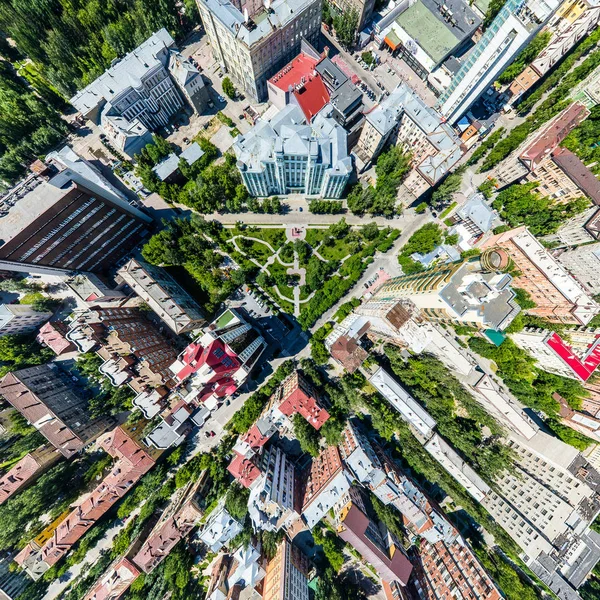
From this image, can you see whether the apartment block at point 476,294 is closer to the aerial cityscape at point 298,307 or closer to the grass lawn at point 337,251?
the aerial cityscape at point 298,307

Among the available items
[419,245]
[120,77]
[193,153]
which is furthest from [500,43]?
[120,77]

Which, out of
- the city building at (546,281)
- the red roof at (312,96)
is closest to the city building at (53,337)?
the red roof at (312,96)

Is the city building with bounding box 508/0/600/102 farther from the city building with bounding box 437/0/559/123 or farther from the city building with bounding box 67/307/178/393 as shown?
the city building with bounding box 67/307/178/393

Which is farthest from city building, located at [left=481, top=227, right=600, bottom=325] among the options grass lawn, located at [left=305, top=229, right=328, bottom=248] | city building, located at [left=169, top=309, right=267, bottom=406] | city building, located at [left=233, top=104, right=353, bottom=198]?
city building, located at [left=169, top=309, right=267, bottom=406]

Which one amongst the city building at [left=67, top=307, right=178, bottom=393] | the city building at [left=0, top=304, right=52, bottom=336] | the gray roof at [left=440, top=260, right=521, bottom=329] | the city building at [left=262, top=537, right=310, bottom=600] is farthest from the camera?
the city building at [left=0, top=304, right=52, bottom=336]

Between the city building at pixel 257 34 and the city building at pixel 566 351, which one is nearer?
the city building at pixel 566 351

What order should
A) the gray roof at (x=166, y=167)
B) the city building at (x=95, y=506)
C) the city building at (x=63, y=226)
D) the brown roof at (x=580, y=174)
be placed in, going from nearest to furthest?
the city building at (x=63, y=226) < the city building at (x=95, y=506) < the brown roof at (x=580, y=174) < the gray roof at (x=166, y=167)
